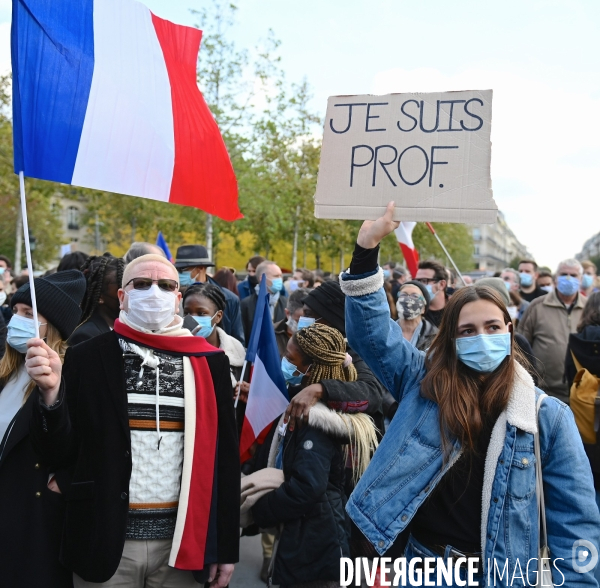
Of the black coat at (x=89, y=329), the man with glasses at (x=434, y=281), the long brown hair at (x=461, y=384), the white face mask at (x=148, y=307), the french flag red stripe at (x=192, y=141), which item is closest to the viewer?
the long brown hair at (x=461, y=384)

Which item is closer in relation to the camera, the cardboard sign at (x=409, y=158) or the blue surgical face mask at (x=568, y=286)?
the cardboard sign at (x=409, y=158)

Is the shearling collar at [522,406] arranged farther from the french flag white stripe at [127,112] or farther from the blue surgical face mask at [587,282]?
the blue surgical face mask at [587,282]

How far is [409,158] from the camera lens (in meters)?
2.58

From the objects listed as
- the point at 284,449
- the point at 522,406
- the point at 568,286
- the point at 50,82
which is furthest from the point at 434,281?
Result: the point at 50,82

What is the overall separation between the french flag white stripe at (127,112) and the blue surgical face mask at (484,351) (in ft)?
5.69

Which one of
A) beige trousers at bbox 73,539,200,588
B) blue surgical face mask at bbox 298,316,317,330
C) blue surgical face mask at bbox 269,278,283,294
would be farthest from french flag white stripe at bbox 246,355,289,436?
blue surgical face mask at bbox 269,278,283,294

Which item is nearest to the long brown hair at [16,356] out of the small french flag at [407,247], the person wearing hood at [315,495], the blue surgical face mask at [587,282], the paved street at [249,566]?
the person wearing hood at [315,495]

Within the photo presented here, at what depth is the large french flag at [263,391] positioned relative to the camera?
4164mm

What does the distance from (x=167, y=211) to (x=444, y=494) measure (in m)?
23.0

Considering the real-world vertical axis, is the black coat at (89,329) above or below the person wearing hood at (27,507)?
above

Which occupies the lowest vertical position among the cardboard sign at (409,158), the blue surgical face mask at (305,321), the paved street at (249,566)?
the paved street at (249,566)

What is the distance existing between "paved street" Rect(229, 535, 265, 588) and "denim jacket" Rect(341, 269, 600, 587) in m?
2.63

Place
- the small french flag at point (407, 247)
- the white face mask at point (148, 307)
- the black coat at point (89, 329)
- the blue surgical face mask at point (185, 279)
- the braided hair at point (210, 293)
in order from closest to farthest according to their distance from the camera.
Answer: the white face mask at point (148, 307) < the black coat at point (89, 329) < the braided hair at point (210, 293) < the blue surgical face mask at point (185, 279) < the small french flag at point (407, 247)

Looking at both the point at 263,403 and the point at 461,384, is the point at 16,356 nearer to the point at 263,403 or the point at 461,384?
the point at 263,403
